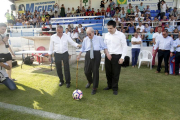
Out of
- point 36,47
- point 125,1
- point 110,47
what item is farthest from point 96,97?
point 125,1

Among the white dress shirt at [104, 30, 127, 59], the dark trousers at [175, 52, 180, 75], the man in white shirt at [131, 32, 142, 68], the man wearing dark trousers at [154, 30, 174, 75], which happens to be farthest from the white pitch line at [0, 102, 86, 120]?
the man in white shirt at [131, 32, 142, 68]

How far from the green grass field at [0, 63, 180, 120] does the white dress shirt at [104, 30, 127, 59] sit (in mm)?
1253

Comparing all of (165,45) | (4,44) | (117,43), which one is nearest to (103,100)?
(117,43)

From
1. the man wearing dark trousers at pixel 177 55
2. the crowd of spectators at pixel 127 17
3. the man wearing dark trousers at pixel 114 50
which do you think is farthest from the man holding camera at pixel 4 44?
the man wearing dark trousers at pixel 177 55

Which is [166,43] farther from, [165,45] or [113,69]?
[113,69]

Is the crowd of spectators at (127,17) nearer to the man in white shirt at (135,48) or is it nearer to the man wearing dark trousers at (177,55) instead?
the man in white shirt at (135,48)

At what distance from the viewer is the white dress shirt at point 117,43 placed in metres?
3.64

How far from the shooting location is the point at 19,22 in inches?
627

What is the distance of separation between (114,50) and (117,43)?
0.21 meters

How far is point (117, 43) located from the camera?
3.71m

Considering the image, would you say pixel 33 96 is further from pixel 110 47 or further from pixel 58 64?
pixel 110 47

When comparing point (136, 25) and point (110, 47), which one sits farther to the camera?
point (136, 25)

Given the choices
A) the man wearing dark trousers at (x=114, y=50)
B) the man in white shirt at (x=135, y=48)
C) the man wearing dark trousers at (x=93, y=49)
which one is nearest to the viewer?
the man wearing dark trousers at (x=114, y=50)

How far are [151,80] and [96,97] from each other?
8.84 ft
